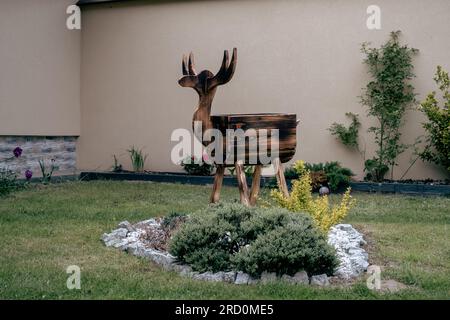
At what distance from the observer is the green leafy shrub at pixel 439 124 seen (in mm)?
10680

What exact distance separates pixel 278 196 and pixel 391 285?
5.61 feet

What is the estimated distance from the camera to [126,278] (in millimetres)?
5492

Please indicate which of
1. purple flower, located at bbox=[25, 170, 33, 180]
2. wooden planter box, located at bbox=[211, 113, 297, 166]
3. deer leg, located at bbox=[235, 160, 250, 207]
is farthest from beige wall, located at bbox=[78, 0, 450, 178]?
deer leg, located at bbox=[235, 160, 250, 207]

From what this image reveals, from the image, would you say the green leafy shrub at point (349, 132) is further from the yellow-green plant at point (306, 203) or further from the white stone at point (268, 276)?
the white stone at point (268, 276)

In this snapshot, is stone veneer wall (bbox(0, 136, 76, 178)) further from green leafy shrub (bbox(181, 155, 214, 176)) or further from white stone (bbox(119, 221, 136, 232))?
white stone (bbox(119, 221, 136, 232))

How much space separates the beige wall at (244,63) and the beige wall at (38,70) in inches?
14.6

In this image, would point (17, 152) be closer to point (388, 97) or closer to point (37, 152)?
point (37, 152)

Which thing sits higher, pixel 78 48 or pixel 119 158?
pixel 78 48

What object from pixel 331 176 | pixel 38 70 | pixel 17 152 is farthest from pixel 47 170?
pixel 331 176

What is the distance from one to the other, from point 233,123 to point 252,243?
200 centimetres

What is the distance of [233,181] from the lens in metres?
12.0

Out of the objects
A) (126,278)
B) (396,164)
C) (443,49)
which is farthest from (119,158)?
(126,278)

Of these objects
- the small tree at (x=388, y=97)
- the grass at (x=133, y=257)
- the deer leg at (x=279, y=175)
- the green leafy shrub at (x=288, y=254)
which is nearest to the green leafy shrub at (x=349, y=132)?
the small tree at (x=388, y=97)

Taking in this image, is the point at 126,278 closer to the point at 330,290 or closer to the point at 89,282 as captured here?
the point at 89,282
